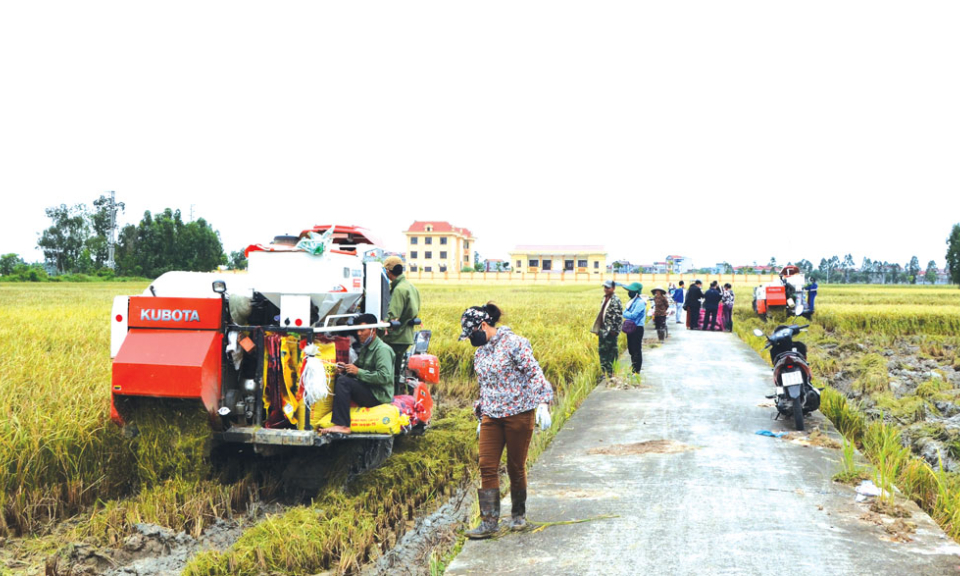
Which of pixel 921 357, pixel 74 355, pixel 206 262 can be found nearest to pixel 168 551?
pixel 74 355

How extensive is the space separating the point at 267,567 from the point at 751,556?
313cm

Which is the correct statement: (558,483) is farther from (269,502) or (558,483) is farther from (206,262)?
(206,262)

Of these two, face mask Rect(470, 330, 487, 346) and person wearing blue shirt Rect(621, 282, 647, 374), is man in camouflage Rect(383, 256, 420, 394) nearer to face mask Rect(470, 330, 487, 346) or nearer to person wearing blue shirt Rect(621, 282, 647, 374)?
face mask Rect(470, 330, 487, 346)

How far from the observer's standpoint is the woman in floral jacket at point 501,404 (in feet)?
17.6

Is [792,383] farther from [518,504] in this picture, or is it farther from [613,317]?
[518,504]

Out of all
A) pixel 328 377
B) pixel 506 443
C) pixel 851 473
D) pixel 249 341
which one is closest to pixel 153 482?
pixel 249 341

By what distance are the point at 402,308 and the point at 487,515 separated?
10.2 feet

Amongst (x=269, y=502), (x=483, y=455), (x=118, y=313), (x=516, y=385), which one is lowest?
(x=269, y=502)

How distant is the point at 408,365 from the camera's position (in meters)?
8.62

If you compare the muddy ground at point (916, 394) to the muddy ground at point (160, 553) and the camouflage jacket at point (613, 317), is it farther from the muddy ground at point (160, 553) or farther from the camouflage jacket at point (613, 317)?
the muddy ground at point (160, 553)

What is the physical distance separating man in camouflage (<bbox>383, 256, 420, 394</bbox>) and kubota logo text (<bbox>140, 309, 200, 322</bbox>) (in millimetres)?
2115

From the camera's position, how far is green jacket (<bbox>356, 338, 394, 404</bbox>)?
21.8ft

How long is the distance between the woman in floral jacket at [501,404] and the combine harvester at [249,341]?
1.57m

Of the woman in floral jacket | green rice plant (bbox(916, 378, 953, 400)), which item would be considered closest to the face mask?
the woman in floral jacket
